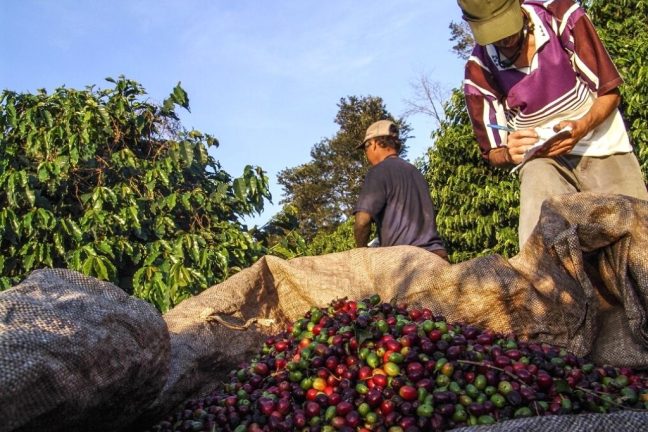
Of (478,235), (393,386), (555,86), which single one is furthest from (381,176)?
(478,235)

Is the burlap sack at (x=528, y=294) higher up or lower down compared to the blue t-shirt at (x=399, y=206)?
lower down

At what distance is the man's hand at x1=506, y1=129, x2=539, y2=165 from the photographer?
2.53 metres

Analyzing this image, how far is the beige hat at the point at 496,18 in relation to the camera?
95.5 inches

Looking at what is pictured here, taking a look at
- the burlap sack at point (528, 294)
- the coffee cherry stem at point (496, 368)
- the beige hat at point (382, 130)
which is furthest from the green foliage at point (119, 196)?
the coffee cherry stem at point (496, 368)

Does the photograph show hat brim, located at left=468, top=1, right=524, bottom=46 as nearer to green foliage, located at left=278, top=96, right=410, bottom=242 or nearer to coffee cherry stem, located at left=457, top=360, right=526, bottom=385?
coffee cherry stem, located at left=457, top=360, right=526, bottom=385

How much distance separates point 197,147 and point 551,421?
5111 millimetres

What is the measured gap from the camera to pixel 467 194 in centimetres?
821

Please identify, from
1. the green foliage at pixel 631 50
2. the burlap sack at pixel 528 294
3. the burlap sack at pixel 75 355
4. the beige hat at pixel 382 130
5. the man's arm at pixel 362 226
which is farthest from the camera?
the green foliage at pixel 631 50

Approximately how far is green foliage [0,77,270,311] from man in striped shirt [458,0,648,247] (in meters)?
3.09

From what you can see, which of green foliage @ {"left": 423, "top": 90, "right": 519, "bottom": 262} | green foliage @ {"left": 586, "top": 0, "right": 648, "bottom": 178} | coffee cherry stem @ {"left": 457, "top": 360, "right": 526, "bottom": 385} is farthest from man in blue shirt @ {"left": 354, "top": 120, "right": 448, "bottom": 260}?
green foliage @ {"left": 423, "top": 90, "right": 519, "bottom": 262}

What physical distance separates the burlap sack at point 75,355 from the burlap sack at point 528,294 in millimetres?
415

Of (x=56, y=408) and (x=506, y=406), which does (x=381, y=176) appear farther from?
(x=56, y=408)

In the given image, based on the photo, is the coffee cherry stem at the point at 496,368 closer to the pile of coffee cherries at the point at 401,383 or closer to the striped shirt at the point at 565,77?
the pile of coffee cherries at the point at 401,383

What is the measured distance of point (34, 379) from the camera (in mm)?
1280
